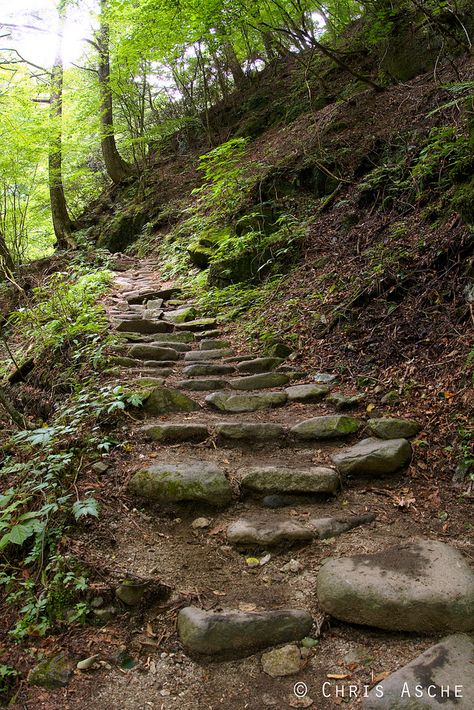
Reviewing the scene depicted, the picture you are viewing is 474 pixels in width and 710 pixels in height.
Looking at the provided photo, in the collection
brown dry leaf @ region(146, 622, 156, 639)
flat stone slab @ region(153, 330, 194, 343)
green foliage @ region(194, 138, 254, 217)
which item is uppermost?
green foliage @ region(194, 138, 254, 217)

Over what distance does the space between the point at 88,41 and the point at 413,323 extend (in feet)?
47.9

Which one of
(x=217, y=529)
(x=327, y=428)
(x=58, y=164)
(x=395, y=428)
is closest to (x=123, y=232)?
(x=58, y=164)

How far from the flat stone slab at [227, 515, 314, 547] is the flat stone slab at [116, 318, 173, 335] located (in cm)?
395

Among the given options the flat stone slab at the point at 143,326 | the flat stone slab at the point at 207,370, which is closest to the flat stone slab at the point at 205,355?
the flat stone slab at the point at 207,370

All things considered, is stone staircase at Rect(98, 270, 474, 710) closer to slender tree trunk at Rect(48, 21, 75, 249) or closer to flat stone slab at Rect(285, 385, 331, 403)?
flat stone slab at Rect(285, 385, 331, 403)

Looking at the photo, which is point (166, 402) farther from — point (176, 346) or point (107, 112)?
point (107, 112)

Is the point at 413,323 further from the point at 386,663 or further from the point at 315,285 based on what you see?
the point at 386,663

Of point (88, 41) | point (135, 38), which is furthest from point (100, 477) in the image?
point (88, 41)

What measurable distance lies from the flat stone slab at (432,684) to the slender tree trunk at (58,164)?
1234 cm

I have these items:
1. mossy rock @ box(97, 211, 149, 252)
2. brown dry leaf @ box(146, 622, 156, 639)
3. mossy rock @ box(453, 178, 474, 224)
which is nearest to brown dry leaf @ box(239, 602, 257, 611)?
brown dry leaf @ box(146, 622, 156, 639)

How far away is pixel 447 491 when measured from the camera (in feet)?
9.84

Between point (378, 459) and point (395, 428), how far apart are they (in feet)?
1.29

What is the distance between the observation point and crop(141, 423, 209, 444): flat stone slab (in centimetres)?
367

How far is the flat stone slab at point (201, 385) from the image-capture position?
15.8ft
